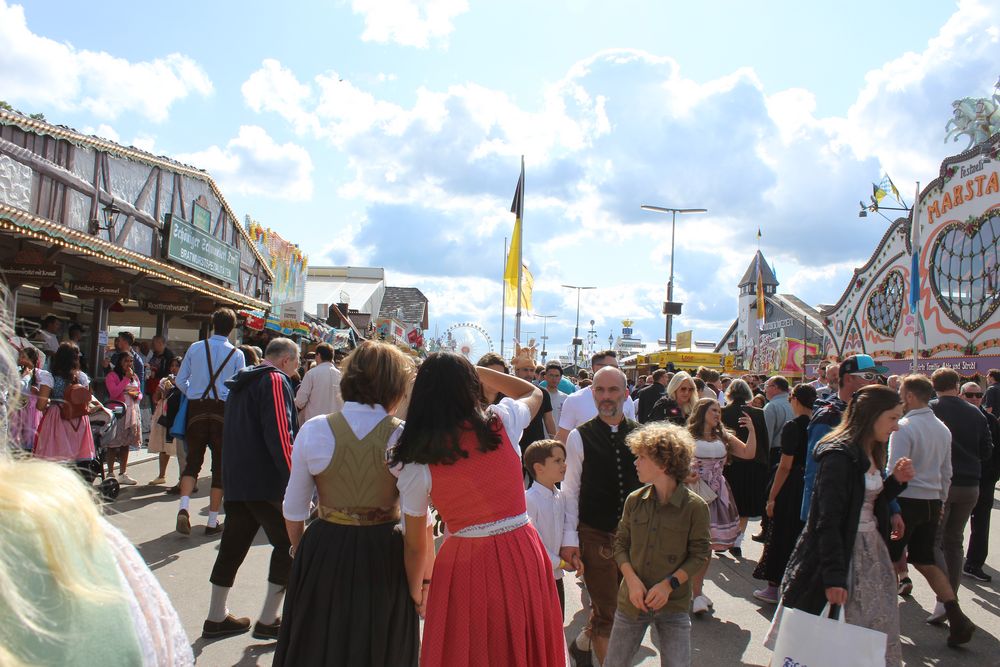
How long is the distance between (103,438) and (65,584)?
9.49m

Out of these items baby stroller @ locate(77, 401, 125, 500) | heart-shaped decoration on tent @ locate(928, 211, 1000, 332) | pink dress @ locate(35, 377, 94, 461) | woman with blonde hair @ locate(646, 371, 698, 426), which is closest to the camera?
pink dress @ locate(35, 377, 94, 461)

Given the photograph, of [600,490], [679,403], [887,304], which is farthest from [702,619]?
[887,304]

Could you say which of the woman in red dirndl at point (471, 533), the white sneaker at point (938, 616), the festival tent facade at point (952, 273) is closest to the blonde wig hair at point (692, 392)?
the white sneaker at point (938, 616)

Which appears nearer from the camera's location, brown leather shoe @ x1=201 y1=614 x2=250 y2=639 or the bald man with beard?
the bald man with beard

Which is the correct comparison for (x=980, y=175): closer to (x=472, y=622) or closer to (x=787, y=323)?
(x=472, y=622)

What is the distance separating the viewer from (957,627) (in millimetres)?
5188

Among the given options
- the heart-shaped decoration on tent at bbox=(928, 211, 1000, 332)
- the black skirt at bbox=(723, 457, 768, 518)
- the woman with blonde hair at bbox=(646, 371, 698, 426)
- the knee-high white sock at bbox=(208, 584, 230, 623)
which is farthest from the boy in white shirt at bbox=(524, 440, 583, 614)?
the heart-shaped decoration on tent at bbox=(928, 211, 1000, 332)

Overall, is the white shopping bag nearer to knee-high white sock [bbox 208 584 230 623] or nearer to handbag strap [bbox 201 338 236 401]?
knee-high white sock [bbox 208 584 230 623]

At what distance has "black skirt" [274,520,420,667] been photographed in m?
3.16

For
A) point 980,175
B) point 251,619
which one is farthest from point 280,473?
point 980,175

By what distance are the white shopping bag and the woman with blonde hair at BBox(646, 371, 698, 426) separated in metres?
4.41

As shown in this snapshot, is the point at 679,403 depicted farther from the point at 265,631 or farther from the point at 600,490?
the point at 265,631

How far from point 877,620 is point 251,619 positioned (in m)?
4.06

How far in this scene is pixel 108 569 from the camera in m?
1.03
